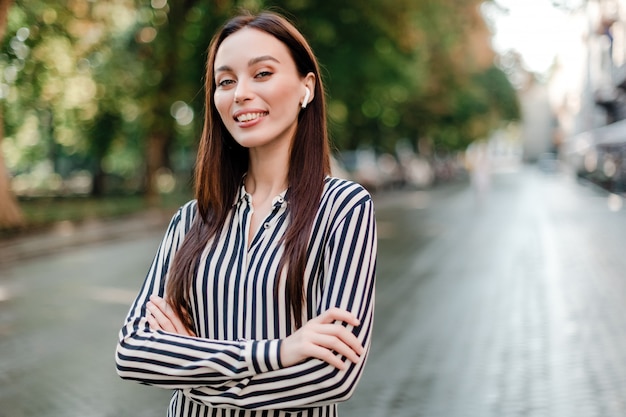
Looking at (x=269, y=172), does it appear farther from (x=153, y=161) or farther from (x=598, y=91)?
(x=598, y=91)

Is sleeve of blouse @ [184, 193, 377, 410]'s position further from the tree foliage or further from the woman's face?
the tree foliage

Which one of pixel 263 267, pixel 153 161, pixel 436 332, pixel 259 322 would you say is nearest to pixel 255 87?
pixel 263 267

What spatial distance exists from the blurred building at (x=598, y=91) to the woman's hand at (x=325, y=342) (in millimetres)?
21781

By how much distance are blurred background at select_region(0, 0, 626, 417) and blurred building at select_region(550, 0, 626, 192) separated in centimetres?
46

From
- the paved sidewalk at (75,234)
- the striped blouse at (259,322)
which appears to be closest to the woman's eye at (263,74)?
the striped blouse at (259,322)

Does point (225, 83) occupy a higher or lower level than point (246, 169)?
higher

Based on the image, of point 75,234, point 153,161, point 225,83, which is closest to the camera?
point 225,83

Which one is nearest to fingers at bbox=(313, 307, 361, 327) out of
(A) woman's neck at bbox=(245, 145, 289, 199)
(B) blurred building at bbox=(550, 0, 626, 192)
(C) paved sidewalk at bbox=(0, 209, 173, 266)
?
(A) woman's neck at bbox=(245, 145, 289, 199)

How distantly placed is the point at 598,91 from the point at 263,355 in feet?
208

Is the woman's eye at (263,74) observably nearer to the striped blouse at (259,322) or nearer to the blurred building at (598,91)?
the striped blouse at (259,322)

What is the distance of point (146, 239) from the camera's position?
21.2 m

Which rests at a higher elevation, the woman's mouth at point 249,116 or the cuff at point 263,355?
the woman's mouth at point 249,116

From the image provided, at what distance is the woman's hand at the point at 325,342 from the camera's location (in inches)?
70.6

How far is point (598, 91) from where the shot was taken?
6119 cm
